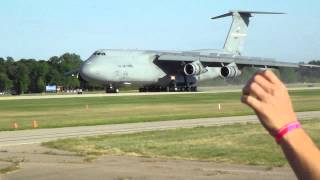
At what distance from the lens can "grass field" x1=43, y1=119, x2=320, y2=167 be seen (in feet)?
41.9

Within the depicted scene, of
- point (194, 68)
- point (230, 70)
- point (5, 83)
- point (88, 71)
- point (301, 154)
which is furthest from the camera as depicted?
point (5, 83)

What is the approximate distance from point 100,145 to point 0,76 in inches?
4533

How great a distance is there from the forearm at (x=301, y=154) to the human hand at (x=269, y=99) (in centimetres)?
5

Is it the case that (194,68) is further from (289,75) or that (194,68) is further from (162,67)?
(289,75)

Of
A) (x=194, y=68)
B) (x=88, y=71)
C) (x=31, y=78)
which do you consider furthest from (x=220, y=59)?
(x=31, y=78)

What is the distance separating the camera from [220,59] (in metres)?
64.8

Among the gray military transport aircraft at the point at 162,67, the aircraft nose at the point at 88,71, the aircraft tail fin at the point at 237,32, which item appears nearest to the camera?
the aircraft nose at the point at 88,71

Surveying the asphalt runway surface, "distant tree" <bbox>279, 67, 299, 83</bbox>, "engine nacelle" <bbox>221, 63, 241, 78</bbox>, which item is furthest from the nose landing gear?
the asphalt runway surface

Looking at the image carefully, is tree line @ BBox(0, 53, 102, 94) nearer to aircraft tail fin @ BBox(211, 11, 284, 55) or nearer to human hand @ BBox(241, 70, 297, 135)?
aircraft tail fin @ BBox(211, 11, 284, 55)

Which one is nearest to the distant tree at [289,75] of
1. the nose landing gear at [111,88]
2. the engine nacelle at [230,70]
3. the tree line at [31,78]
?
the engine nacelle at [230,70]

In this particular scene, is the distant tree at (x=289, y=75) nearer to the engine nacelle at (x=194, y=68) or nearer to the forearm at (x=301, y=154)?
the engine nacelle at (x=194, y=68)

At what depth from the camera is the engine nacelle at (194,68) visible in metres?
62.5

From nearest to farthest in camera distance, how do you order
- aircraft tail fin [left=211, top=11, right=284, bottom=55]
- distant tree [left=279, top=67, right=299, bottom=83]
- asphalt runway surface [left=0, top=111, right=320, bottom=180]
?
asphalt runway surface [left=0, top=111, right=320, bottom=180] < aircraft tail fin [left=211, top=11, right=284, bottom=55] < distant tree [left=279, top=67, right=299, bottom=83]

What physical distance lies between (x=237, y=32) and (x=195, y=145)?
62049 mm
